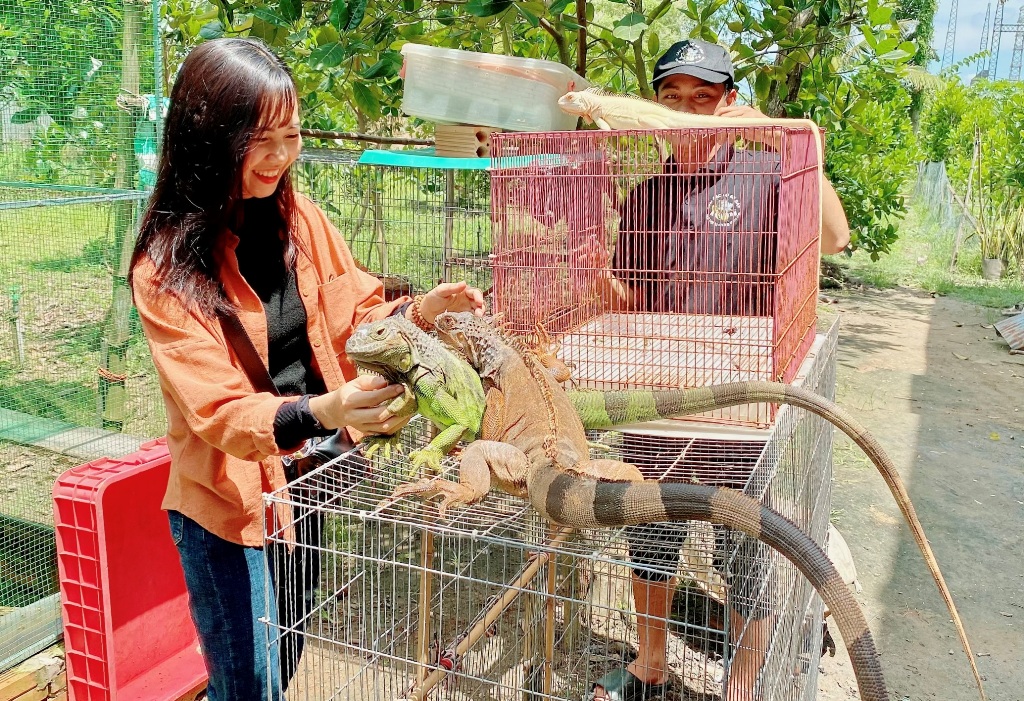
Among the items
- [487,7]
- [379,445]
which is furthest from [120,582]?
[487,7]

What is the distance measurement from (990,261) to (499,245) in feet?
39.7

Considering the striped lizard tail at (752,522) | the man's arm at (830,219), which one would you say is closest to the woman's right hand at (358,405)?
the striped lizard tail at (752,522)

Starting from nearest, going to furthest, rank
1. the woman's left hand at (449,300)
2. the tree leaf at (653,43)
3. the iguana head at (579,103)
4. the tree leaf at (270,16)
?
the woman's left hand at (449,300), the iguana head at (579,103), the tree leaf at (270,16), the tree leaf at (653,43)

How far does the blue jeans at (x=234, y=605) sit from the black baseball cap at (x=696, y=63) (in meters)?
1.99

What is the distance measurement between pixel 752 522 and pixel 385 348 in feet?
3.10

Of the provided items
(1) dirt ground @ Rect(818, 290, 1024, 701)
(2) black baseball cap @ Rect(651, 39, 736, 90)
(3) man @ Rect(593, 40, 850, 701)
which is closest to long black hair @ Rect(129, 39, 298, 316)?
(3) man @ Rect(593, 40, 850, 701)

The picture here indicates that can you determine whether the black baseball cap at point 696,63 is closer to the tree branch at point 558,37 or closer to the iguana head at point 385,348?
the tree branch at point 558,37

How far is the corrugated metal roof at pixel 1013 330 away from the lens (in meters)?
8.70

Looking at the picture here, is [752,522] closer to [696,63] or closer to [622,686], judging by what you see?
[622,686]

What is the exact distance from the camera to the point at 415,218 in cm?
475

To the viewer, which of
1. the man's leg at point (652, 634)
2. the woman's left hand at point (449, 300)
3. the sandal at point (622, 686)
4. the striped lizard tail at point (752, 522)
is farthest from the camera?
the sandal at point (622, 686)

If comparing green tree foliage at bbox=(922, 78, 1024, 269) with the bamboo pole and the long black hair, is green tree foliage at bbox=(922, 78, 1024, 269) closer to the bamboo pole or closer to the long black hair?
the bamboo pole

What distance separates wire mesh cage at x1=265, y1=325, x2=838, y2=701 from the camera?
1.87 meters

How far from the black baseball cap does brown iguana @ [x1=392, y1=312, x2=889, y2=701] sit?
4.05ft
